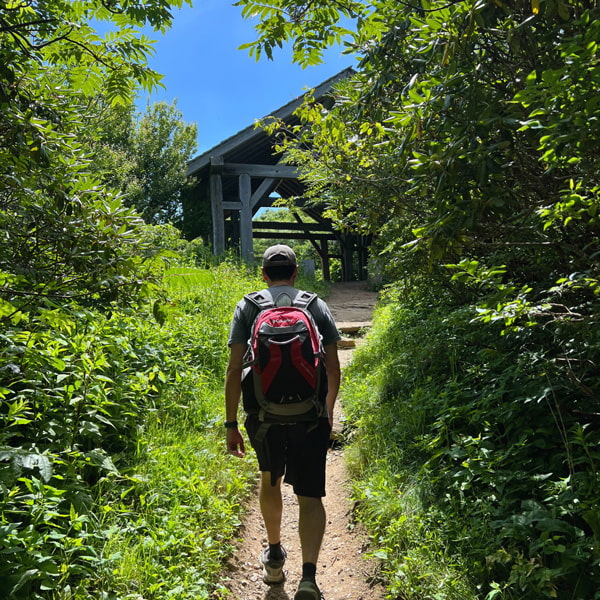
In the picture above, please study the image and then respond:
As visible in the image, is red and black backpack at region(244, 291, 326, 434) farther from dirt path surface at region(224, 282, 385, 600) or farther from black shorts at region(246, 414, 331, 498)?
dirt path surface at region(224, 282, 385, 600)

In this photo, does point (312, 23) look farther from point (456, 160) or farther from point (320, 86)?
point (320, 86)

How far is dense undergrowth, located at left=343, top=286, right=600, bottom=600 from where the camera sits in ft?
7.59

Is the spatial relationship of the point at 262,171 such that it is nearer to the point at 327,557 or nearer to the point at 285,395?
the point at 327,557

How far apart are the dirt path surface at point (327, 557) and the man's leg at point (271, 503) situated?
0.39 metres

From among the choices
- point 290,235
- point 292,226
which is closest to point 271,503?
point 292,226

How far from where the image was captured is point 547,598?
2.17m

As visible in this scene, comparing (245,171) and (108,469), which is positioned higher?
(245,171)

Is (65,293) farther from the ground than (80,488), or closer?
farther from the ground

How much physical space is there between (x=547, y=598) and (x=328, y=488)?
234 centimetres

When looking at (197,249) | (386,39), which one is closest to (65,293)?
(386,39)

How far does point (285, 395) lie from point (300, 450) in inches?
16.2

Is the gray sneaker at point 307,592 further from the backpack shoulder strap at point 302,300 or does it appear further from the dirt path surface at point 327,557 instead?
the backpack shoulder strap at point 302,300

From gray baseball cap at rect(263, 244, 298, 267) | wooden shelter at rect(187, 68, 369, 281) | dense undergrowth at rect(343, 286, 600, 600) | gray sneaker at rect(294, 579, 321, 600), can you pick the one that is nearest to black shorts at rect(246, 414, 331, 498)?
gray sneaker at rect(294, 579, 321, 600)

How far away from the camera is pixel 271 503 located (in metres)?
2.87
